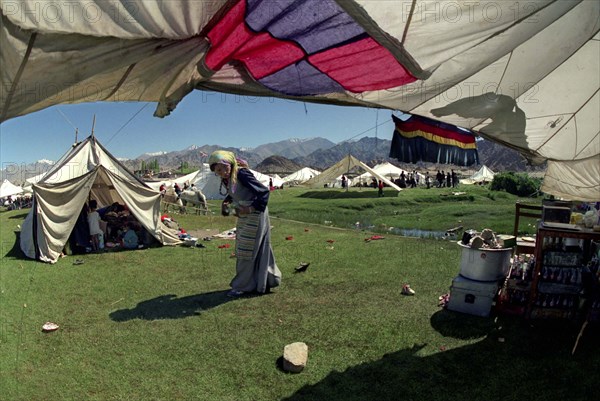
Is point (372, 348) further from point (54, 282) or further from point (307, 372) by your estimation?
point (54, 282)

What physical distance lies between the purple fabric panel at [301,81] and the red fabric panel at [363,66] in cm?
8

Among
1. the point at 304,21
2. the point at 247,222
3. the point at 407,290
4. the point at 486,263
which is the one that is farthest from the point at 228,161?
the point at 486,263

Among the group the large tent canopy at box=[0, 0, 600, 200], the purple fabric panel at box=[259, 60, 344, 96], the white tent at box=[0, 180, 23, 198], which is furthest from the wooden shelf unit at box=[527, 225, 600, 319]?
the white tent at box=[0, 180, 23, 198]

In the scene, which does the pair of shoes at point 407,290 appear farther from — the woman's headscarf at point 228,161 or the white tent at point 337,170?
the white tent at point 337,170

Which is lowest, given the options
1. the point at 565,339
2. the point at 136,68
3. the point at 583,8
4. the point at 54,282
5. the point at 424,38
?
the point at 54,282

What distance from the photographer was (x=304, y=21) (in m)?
2.50

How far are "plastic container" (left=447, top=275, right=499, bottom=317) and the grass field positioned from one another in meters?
0.11

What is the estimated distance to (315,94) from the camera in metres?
3.73

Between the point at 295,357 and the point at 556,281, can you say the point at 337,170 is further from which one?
the point at 295,357

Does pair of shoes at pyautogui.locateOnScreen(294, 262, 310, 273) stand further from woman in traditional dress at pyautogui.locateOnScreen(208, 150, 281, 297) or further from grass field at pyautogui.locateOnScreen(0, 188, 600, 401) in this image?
woman in traditional dress at pyautogui.locateOnScreen(208, 150, 281, 297)

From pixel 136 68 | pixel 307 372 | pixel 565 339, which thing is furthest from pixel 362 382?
pixel 136 68

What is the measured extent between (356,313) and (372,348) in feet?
3.08

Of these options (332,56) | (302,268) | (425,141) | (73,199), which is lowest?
(302,268)

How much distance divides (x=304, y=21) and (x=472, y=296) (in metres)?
3.80
